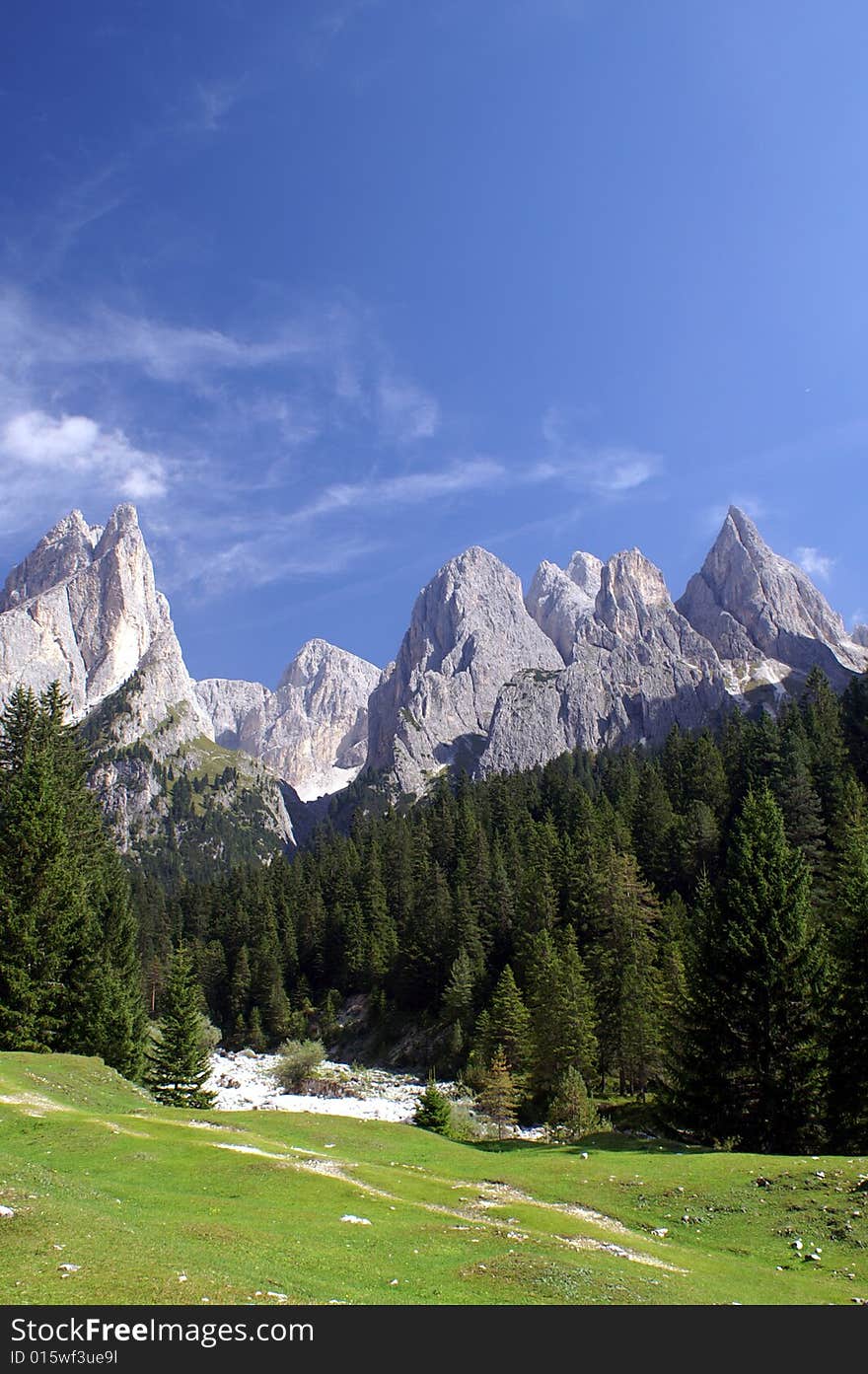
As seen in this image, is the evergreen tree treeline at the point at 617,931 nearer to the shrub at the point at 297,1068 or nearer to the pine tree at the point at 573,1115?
the pine tree at the point at 573,1115

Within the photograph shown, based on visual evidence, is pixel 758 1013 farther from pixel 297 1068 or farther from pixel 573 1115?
pixel 297 1068

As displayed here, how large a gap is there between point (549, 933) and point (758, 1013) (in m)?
51.1

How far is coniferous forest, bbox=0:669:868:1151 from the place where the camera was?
1580 inches

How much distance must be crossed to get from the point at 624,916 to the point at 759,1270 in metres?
58.7

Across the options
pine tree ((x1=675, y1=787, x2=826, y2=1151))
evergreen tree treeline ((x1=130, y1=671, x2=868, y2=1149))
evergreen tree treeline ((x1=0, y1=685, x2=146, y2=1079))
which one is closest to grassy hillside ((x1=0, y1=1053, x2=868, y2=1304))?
pine tree ((x1=675, y1=787, x2=826, y2=1151))

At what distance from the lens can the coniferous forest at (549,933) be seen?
1580 inches

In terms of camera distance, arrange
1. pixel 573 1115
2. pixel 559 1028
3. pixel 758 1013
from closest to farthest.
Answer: pixel 758 1013
pixel 573 1115
pixel 559 1028

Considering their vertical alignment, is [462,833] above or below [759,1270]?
above

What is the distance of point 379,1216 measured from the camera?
19938 mm

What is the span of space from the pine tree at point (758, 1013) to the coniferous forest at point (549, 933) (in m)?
0.11

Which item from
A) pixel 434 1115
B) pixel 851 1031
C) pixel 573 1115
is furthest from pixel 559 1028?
pixel 851 1031

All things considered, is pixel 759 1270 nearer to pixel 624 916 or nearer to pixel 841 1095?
pixel 841 1095

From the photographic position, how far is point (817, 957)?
40.2 meters
